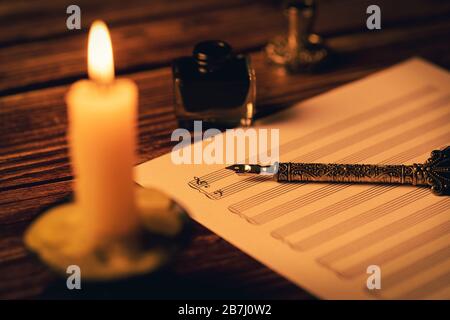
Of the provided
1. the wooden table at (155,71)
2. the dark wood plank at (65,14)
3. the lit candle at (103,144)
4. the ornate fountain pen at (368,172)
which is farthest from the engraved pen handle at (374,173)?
the dark wood plank at (65,14)

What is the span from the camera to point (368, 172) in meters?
0.79

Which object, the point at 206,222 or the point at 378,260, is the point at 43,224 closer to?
the point at 206,222

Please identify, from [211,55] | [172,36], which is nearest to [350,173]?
[211,55]

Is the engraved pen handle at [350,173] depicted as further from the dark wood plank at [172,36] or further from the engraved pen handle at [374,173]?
the dark wood plank at [172,36]

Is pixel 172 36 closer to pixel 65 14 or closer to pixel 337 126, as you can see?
pixel 65 14

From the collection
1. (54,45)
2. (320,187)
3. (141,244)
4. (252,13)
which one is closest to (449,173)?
(320,187)

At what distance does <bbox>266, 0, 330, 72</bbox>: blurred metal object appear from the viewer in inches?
41.3

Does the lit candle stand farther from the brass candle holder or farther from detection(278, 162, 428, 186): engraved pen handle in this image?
detection(278, 162, 428, 186): engraved pen handle

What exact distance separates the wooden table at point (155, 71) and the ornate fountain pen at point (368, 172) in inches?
5.3

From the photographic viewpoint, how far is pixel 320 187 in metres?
0.79

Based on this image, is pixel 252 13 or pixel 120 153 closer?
pixel 120 153

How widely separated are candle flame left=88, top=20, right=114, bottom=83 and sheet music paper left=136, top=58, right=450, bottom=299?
0.27m

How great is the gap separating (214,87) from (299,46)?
25 centimetres
